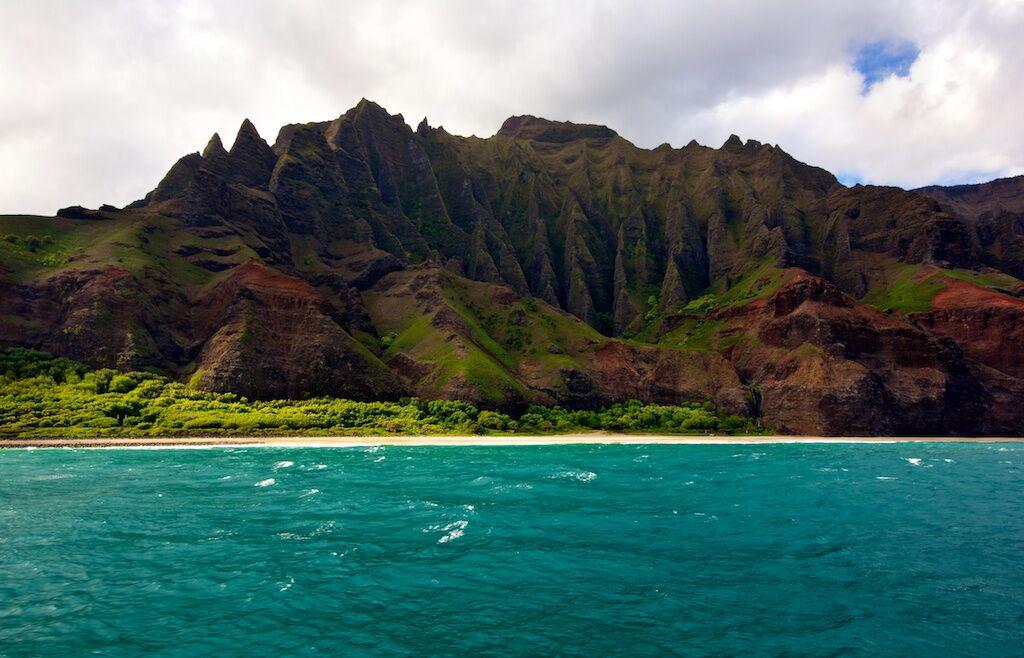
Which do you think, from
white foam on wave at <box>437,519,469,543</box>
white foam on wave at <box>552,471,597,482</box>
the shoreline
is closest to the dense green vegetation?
the shoreline

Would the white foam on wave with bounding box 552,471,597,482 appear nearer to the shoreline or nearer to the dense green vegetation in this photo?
the shoreline

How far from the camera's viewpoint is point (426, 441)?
99.3 metres

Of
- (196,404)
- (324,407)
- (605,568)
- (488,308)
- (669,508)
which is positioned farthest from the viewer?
(488,308)

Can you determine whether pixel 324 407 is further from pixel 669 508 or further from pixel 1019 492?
pixel 1019 492

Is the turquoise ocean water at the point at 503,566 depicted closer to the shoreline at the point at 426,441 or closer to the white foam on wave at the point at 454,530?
the white foam on wave at the point at 454,530

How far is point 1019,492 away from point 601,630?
169 feet

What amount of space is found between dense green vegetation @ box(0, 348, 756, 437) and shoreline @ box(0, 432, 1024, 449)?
17.1 feet

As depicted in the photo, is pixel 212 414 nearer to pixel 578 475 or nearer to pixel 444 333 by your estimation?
pixel 444 333

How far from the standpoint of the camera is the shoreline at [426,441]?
86.8m

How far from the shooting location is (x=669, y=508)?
135 feet

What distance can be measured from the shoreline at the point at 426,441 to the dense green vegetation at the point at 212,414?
5197 mm

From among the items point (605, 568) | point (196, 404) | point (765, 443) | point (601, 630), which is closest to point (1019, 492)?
point (605, 568)

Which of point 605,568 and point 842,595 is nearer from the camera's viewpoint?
point 842,595

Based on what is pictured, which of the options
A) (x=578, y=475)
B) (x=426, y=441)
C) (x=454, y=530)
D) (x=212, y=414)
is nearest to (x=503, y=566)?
(x=454, y=530)
